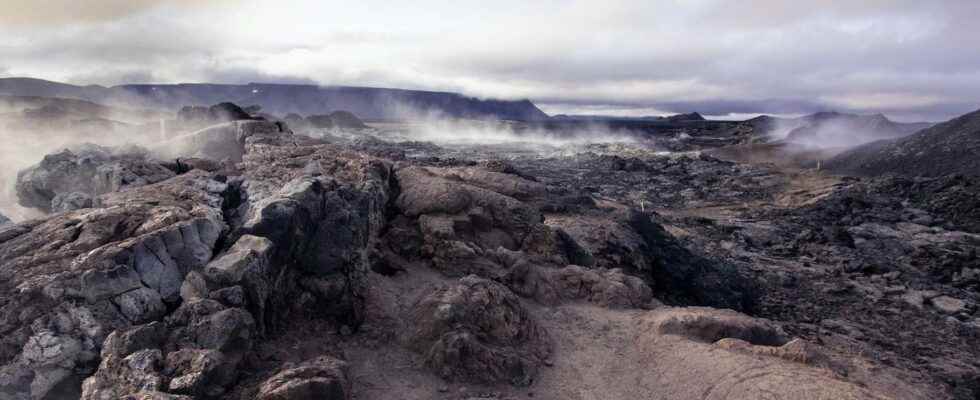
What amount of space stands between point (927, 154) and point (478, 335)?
38.9m

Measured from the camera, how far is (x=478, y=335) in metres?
8.87

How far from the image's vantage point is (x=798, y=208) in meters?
25.9

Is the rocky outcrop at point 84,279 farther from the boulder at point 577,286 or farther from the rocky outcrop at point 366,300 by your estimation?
the boulder at point 577,286

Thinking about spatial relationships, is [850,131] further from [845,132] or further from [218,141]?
[218,141]

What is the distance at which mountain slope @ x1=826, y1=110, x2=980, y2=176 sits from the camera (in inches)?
1230

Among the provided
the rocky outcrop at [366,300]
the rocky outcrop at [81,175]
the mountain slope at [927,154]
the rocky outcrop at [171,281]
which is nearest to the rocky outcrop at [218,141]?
the rocky outcrop at [81,175]

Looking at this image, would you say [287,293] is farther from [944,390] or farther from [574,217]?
[944,390]

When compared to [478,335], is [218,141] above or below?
above

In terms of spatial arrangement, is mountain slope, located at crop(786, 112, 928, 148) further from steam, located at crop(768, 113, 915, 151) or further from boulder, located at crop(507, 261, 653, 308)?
boulder, located at crop(507, 261, 653, 308)

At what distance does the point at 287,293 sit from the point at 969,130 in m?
43.9

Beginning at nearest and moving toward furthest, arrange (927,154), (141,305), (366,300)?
(141,305) → (366,300) → (927,154)

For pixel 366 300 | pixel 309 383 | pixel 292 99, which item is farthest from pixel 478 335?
pixel 292 99

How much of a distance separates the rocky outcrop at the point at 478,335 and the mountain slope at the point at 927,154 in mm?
33017

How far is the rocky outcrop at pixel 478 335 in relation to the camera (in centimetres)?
825
